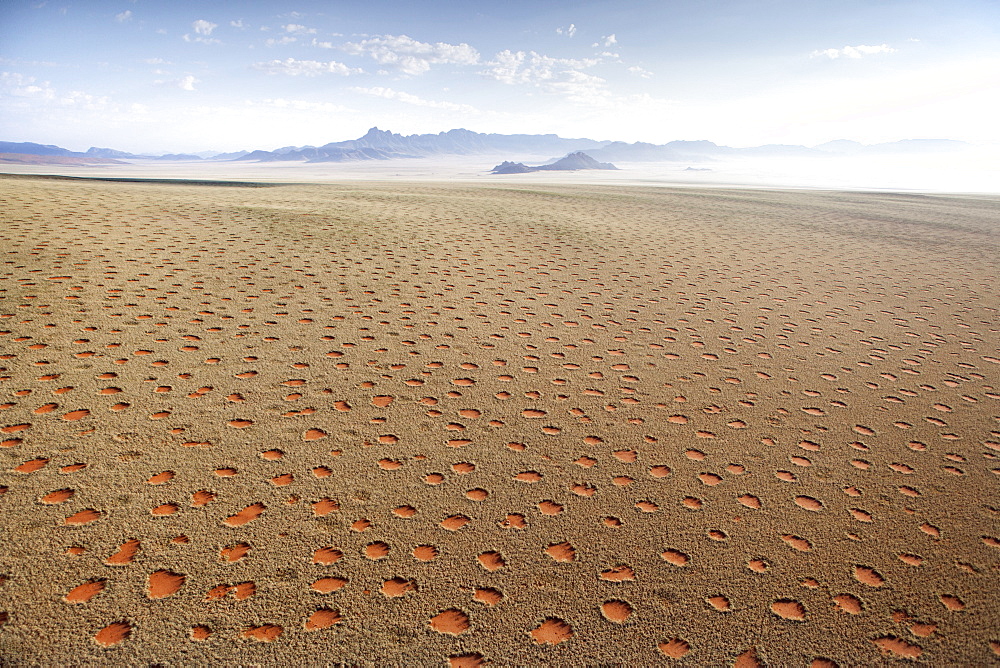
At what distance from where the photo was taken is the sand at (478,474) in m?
2.39

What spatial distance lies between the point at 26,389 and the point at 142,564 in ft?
8.85

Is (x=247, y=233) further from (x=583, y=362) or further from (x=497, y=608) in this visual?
(x=497, y=608)

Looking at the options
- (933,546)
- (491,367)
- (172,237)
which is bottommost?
(933,546)

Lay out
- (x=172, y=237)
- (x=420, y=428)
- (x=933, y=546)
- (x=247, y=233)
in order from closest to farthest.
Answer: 1. (x=933, y=546)
2. (x=420, y=428)
3. (x=172, y=237)
4. (x=247, y=233)

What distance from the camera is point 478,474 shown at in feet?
11.6

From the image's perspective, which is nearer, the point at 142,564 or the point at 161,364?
the point at 142,564

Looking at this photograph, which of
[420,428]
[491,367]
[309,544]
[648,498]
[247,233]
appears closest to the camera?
[309,544]

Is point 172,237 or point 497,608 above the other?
point 172,237

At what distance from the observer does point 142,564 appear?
2.57m

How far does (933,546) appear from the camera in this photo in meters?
3.10

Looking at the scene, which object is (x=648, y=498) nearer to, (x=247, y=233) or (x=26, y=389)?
(x=26, y=389)

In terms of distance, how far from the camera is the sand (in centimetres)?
239

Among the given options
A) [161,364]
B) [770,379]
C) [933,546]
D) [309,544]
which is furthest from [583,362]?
[161,364]

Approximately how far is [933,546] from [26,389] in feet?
21.4
